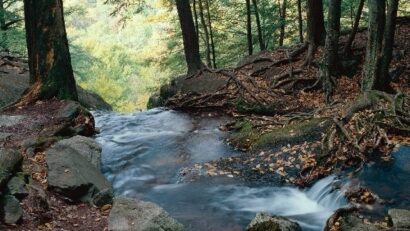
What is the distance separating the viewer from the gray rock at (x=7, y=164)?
5.33 metres

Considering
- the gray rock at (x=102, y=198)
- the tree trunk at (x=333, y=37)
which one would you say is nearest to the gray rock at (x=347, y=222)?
the gray rock at (x=102, y=198)

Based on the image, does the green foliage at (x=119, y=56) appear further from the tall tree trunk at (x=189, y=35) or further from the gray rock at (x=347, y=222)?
the gray rock at (x=347, y=222)

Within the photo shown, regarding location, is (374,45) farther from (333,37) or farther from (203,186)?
(203,186)

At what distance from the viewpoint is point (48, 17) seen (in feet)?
35.1

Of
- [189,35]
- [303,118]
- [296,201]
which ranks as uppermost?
[189,35]

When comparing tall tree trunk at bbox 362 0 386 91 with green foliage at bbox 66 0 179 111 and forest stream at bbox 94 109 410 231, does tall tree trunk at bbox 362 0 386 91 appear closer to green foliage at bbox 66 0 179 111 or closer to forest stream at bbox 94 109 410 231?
forest stream at bbox 94 109 410 231

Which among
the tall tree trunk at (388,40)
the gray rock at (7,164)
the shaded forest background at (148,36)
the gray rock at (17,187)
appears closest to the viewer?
the gray rock at (7,164)

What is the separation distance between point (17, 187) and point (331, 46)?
928 centimetres

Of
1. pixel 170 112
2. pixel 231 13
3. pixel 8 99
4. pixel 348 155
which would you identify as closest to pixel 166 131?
pixel 170 112

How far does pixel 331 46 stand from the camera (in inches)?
478

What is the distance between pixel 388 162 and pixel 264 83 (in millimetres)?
7202

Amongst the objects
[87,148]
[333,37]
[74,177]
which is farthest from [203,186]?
[333,37]

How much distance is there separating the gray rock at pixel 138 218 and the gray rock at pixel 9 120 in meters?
4.53

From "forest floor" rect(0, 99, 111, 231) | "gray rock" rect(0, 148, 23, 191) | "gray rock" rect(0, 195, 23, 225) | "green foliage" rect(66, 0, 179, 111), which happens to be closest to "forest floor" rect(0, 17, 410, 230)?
"forest floor" rect(0, 99, 111, 231)
